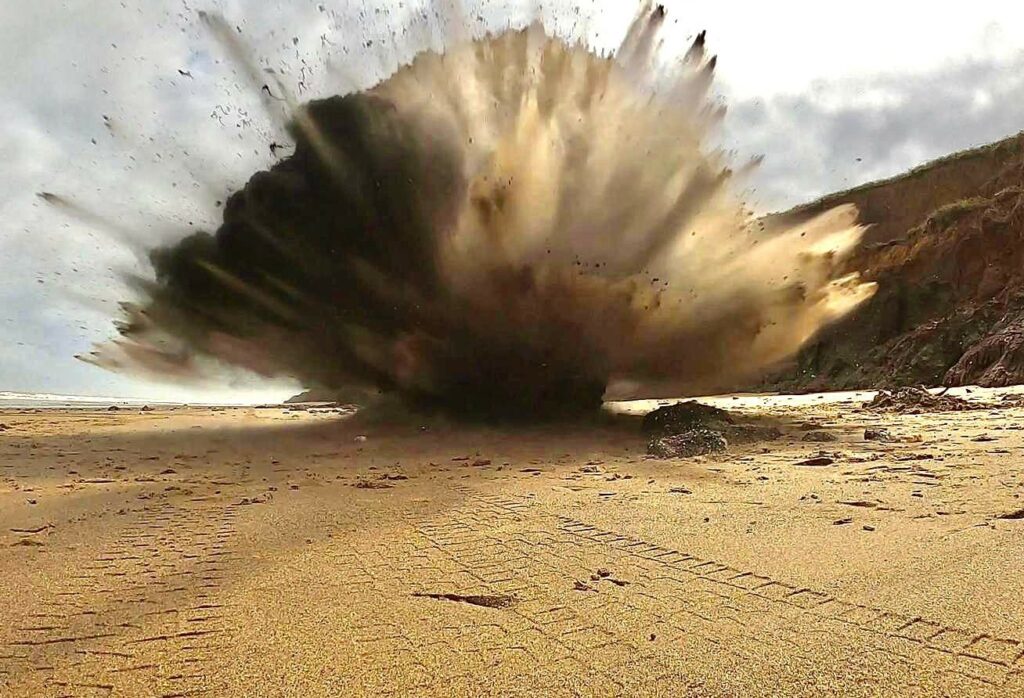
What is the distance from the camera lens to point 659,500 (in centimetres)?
429

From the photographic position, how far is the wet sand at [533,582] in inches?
75.6

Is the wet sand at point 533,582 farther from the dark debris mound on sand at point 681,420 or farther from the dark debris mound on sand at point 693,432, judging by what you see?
the dark debris mound on sand at point 681,420

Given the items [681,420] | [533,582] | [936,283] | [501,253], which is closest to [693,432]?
[681,420]

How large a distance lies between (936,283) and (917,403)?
20.0 metres

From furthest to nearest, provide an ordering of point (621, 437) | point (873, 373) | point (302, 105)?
point (873, 373), point (302, 105), point (621, 437)

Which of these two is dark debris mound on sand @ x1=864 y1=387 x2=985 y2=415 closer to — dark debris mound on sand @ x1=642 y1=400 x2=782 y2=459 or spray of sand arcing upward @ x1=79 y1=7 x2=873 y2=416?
spray of sand arcing upward @ x1=79 y1=7 x2=873 y2=416

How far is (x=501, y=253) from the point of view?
8492mm

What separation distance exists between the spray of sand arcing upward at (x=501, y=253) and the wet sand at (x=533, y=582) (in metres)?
3.69

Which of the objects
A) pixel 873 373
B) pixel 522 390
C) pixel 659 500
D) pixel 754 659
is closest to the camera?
pixel 754 659

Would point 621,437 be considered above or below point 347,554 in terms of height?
above

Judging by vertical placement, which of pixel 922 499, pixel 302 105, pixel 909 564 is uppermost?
pixel 302 105

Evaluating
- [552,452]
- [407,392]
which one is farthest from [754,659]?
[407,392]

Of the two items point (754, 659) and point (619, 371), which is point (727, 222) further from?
point (754, 659)

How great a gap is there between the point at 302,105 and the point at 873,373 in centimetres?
2324
